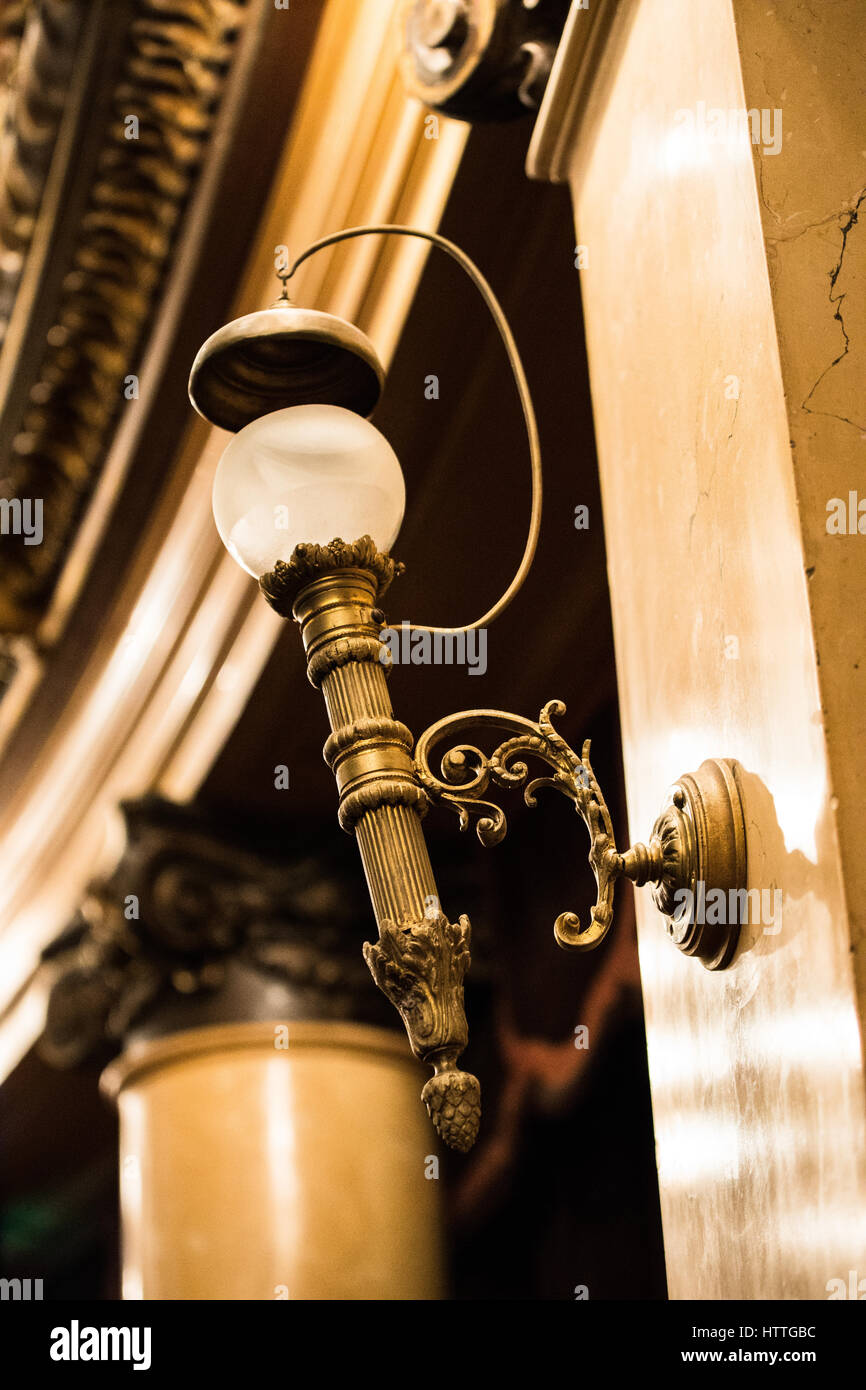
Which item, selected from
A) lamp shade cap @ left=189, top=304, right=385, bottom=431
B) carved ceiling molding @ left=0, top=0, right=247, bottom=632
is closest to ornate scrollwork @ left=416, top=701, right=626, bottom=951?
lamp shade cap @ left=189, top=304, right=385, bottom=431

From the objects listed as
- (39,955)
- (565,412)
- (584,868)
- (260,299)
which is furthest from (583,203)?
(39,955)

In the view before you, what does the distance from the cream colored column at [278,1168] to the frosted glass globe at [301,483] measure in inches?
126

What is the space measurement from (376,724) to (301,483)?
0.25 meters

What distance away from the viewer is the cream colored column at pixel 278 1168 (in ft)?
14.3

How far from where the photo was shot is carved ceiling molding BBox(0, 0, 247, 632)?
434 centimetres

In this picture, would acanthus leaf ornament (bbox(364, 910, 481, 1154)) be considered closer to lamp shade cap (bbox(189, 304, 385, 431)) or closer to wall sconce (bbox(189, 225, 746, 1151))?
wall sconce (bbox(189, 225, 746, 1151))

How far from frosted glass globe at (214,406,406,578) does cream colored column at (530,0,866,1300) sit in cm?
36

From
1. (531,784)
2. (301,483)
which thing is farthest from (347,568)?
(531,784)

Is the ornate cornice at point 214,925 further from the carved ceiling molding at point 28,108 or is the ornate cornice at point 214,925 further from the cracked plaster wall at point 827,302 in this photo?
the cracked plaster wall at point 827,302

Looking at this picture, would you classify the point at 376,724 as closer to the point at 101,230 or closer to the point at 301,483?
the point at 301,483

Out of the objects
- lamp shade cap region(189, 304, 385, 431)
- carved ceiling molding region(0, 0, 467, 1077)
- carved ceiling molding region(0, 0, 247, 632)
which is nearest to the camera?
lamp shade cap region(189, 304, 385, 431)
